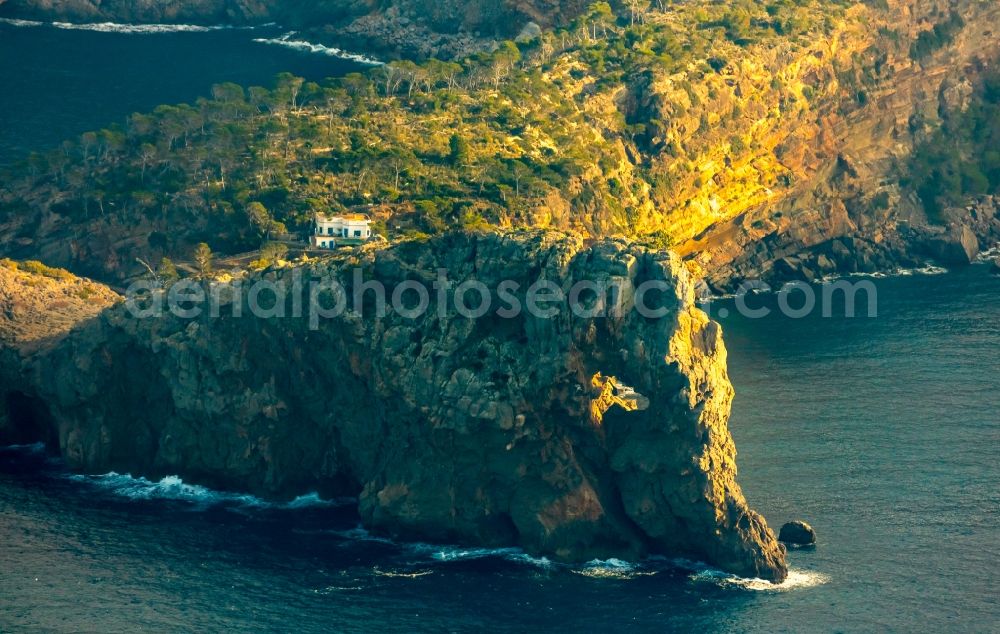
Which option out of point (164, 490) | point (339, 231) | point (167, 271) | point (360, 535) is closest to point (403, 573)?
point (360, 535)

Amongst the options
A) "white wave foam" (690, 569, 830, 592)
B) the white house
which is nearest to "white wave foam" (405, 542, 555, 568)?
"white wave foam" (690, 569, 830, 592)

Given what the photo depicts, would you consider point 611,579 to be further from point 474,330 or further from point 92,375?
point 92,375

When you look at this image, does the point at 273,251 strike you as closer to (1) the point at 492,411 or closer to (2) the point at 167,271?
(2) the point at 167,271

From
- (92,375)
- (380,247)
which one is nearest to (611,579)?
(380,247)

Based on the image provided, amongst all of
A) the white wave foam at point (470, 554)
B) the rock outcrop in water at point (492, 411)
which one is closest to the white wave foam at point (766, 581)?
the rock outcrop in water at point (492, 411)

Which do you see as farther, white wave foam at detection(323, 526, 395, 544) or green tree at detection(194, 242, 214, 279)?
green tree at detection(194, 242, 214, 279)

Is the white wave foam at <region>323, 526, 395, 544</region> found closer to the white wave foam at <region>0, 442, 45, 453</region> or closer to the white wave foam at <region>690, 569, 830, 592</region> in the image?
the white wave foam at <region>690, 569, 830, 592</region>

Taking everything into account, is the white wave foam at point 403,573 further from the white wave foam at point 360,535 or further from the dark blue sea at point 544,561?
the white wave foam at point 360,535
